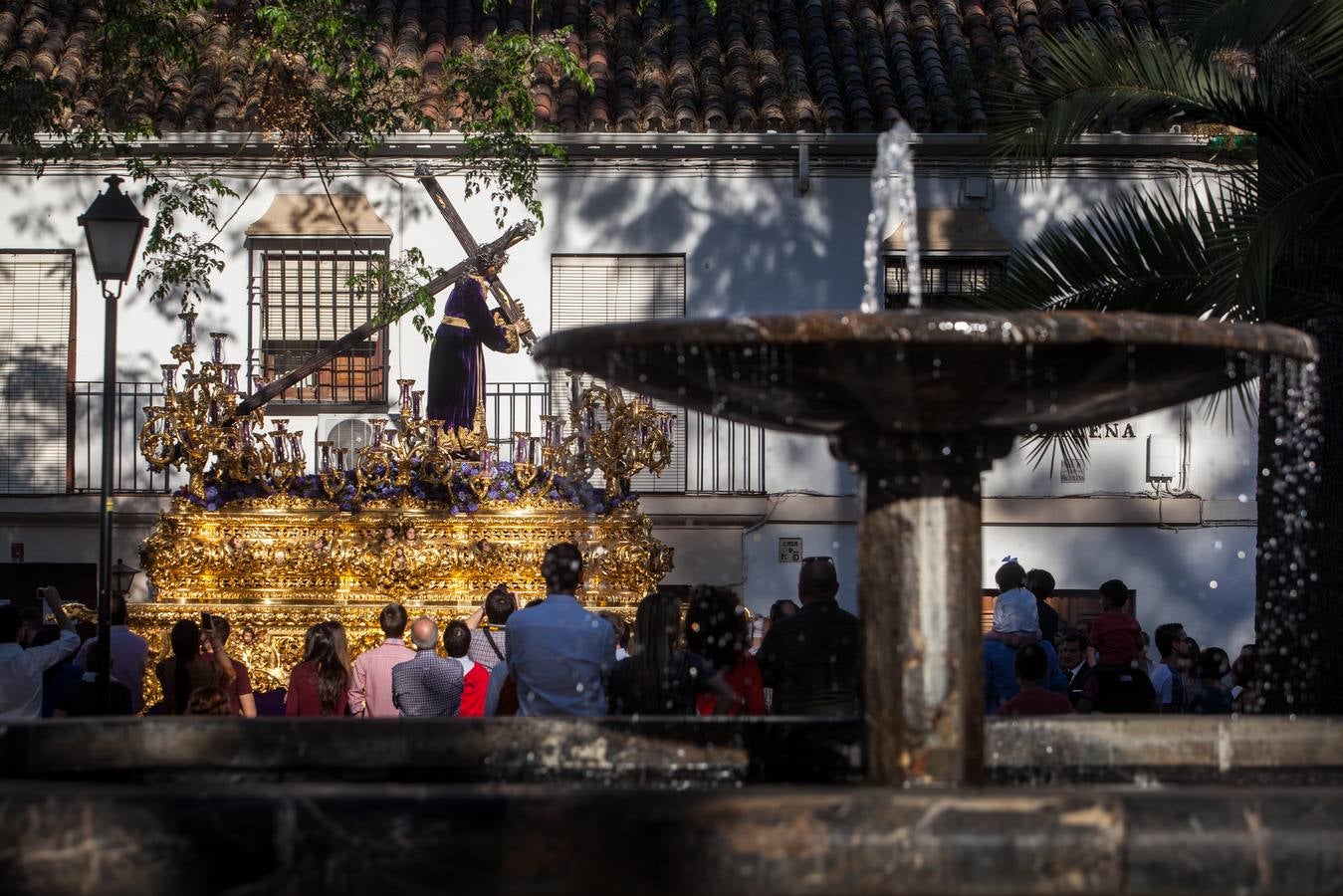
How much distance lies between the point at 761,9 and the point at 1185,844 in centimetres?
1615

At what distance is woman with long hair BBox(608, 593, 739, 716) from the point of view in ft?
22.9

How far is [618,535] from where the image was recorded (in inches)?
496

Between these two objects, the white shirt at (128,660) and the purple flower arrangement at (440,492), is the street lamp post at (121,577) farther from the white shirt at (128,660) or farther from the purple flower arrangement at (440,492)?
the white shirt at (128,660)

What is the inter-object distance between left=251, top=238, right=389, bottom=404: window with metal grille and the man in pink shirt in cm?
819

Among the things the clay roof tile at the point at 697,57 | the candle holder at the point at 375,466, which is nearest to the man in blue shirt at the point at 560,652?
the candle holder at the point at 375,466

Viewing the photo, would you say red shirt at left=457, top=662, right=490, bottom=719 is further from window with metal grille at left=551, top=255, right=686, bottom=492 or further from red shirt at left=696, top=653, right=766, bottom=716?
window with metal grille at left=551, top=255, right=686, bottom=492

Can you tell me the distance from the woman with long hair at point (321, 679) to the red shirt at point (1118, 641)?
11.9 ft

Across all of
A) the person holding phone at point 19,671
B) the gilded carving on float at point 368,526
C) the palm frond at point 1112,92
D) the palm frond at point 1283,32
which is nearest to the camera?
the person holding phone at point 19,671

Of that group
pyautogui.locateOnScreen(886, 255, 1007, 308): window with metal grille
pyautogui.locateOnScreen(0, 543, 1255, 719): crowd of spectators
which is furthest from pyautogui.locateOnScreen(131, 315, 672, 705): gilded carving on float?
pyautogui.locateOnScreen(886, 255, 1007, 308): window with metal grille

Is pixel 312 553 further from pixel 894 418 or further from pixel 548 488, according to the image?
pixel 894 418

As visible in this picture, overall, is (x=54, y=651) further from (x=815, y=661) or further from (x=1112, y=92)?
(x=1112, y=92)

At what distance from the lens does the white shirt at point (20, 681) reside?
28.1ft

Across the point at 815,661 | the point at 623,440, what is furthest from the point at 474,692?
the point at 623,440

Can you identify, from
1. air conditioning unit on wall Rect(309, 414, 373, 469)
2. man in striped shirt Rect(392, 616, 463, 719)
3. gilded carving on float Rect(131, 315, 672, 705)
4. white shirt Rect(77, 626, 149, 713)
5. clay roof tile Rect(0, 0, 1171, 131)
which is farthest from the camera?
clay roof tile Rect(0, 0, 1171, 131)
